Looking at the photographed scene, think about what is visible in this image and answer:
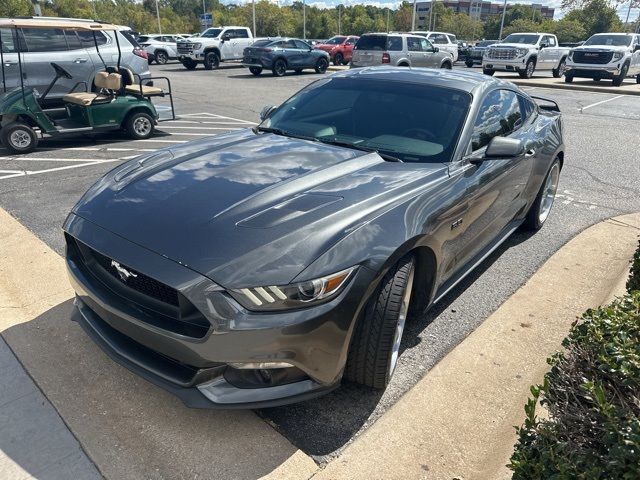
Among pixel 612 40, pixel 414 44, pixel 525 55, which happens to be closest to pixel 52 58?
pixel 414 44

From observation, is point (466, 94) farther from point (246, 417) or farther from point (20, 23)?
point (20, 23)

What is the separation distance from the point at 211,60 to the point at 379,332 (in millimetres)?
25385

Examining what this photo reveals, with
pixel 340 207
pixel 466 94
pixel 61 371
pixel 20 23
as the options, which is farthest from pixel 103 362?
pixel 20 23

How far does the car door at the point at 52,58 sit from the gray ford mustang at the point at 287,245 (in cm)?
769

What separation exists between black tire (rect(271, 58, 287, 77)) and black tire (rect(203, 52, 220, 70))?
15.0ft

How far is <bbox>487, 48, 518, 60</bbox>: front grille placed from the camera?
68.1ft

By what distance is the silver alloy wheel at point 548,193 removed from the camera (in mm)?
5016

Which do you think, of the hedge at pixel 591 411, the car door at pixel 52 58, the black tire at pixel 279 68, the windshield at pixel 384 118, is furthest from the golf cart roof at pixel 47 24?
the black tire at pixel 279 68

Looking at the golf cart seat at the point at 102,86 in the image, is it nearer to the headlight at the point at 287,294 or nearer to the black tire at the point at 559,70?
the headlight at the point at 287,294

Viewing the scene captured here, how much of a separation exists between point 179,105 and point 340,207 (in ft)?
38.7

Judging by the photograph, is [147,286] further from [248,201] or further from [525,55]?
[525,55]

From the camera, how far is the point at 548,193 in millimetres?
5242

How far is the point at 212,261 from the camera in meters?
2.17

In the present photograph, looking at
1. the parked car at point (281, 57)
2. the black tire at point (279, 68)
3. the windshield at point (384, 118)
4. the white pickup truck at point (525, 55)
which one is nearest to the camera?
the windshield at point (384, 118)
